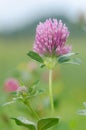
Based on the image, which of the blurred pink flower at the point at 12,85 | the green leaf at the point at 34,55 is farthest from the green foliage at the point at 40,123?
the blurred pink flower at the point at 12,85

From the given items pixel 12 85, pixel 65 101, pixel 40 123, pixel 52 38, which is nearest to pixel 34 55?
pixel 52 38

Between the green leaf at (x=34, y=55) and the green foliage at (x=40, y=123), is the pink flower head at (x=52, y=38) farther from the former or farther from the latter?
the green foliage at (x=40, y=123)

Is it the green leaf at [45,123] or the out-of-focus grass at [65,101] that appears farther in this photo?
the out-of-focus grass at [65,101]

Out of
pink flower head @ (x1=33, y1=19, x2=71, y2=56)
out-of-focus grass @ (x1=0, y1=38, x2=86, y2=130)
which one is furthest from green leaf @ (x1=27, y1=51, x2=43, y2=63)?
out-of-focus grass @ (x1=0, y1=38, x2=86, y2=130)

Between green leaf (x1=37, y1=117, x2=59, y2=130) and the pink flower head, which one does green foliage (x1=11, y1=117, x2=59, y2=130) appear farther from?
the pink flower head

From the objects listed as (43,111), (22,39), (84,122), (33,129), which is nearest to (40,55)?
(33,129)

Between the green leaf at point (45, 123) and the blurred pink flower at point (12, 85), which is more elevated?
the blurred pink flower at point (12, 85)

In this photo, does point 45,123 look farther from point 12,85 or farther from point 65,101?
point 65,101

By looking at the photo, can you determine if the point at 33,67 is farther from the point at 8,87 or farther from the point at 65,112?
the point at 8,87
